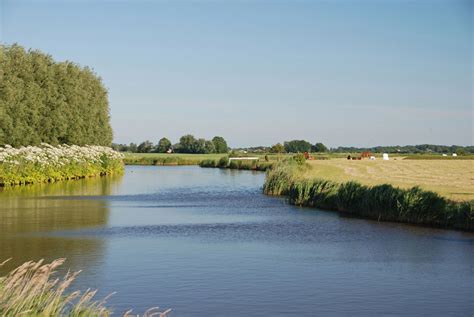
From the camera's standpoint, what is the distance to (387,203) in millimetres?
29406

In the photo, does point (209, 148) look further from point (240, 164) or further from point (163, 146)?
point (240, 164)

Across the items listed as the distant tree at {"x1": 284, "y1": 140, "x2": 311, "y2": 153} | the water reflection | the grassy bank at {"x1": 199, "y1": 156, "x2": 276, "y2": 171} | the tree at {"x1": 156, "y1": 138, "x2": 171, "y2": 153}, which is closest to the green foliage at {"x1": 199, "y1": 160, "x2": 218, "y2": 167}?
the grassy bank at {"x1": 199, "y1": 156, "x2": 276, "y2": 171}

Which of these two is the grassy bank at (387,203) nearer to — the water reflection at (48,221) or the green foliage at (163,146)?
the water reflection at (48,221)

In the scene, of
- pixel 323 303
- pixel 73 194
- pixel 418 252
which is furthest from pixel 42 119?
pixel 323 303

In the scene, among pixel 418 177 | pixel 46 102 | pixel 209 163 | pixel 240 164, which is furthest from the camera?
pixel 209 163

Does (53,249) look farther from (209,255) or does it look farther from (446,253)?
(446,253)

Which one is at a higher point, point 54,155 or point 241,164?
point 54,155

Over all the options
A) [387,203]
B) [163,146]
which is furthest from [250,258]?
[163,146]

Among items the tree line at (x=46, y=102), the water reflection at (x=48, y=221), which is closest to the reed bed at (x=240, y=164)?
the tree line at (x=46, y=102)

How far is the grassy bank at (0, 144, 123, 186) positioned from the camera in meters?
49.0

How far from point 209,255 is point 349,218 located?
11440mm

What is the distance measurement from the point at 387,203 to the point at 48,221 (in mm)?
13942

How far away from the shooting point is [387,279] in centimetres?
1675

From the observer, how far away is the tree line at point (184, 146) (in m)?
168
